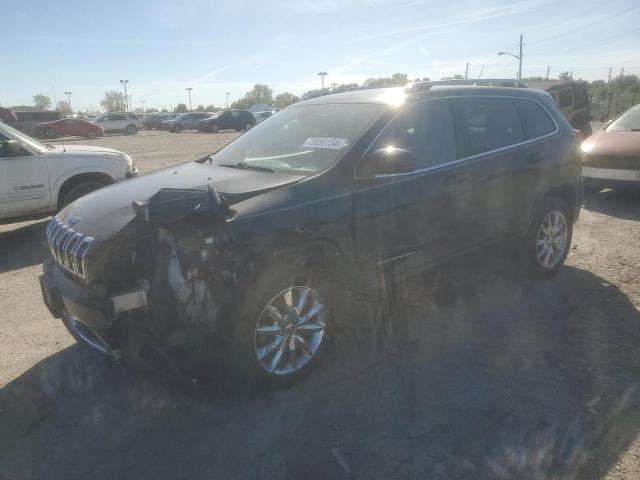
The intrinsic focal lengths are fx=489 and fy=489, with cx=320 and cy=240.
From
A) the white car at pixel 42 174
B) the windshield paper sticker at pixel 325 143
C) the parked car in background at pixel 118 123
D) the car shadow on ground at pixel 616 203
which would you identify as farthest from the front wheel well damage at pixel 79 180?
the parked car in background at pixel 118 123

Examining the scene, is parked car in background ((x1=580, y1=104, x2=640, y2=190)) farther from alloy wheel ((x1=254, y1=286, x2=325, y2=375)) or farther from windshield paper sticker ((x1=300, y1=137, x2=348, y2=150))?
alloy wheel ((x1=254, y1=286, x2=325, y2=375))

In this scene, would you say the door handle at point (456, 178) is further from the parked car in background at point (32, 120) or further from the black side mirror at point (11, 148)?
the parked car in background at point (32, 120)

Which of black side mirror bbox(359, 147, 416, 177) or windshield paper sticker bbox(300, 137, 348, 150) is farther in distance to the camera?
windshield paper sticker bbox(300, 137, 348, 150)

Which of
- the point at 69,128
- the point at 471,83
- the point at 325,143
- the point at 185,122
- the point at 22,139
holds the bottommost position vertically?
the point at 325,143

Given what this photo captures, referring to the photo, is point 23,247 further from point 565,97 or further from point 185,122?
point 185,122

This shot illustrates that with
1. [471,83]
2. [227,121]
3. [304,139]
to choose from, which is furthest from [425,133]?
[227,121]

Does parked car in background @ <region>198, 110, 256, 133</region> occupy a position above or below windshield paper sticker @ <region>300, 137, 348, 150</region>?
above

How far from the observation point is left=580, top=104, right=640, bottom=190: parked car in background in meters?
7.78

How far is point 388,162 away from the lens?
3.20 meters

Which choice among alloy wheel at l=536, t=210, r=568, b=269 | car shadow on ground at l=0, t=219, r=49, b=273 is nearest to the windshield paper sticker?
alloy wheel at l=536, t=210, r=568, b=269

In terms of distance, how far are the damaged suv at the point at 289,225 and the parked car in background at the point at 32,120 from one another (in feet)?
103

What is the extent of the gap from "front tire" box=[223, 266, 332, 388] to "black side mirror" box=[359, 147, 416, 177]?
A: 806mm

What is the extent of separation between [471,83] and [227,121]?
33.3 meters

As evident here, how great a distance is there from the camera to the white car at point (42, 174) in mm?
6379
